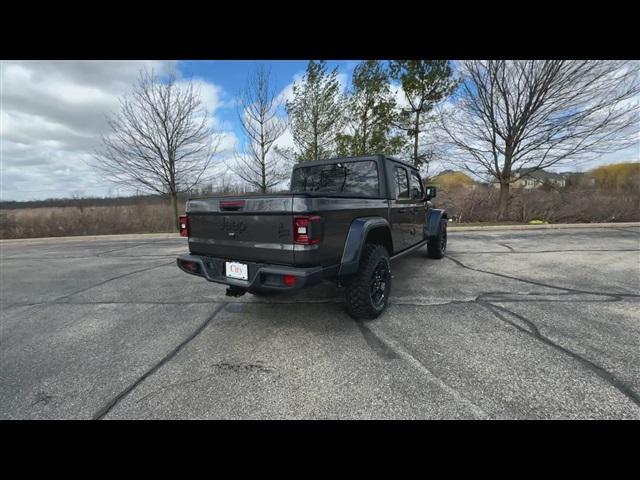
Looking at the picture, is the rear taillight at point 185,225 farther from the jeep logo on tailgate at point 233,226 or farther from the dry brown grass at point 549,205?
the dry brown grass at point 549,205

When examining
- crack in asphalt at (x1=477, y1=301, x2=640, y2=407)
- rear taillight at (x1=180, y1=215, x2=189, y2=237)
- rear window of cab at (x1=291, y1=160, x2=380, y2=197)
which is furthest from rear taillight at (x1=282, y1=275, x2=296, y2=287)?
crack in asphalt at (x1=477, y1=301, x2=640, y2=407)

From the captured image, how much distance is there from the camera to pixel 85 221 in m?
16.2

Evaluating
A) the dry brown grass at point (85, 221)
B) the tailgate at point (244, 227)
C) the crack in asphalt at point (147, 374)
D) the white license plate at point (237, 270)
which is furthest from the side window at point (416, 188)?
the dry brown grass at point (85, 221)

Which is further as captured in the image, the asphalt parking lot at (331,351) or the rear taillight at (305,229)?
the rear taillight at (305,229)

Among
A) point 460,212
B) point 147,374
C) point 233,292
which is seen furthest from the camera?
point 460,212

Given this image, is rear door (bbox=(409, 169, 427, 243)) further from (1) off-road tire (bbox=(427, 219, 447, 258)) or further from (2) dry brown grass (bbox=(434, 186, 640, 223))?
(2) dry brown grass (bbox=(434, 186, 640, 223))

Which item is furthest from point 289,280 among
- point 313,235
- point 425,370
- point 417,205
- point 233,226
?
point 417,205

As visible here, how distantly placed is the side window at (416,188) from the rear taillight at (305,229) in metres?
→ 2.80

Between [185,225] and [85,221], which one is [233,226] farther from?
[85,221]

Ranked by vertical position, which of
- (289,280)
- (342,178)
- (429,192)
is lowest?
(289,280)

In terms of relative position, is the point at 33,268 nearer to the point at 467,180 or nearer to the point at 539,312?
the point at 539,312

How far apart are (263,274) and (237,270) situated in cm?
42

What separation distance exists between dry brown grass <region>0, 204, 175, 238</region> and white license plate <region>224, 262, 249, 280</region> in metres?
13.8

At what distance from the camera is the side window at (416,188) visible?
15.6ft
